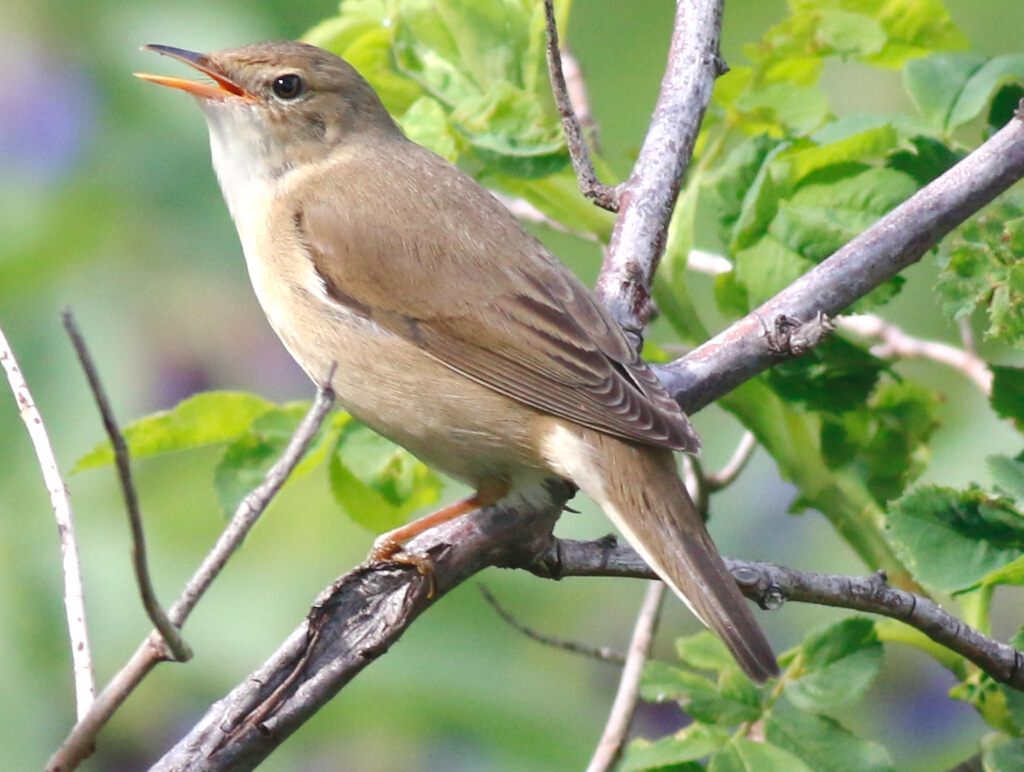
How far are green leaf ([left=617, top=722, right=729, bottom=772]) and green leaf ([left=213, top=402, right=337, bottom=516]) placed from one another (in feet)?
2.92

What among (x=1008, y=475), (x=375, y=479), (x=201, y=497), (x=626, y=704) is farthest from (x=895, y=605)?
(x=201, y=497)

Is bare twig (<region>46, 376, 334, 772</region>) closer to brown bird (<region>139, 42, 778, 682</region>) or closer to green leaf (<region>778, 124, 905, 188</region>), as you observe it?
brown bird (<region>139, 42, 778, 682</region>)

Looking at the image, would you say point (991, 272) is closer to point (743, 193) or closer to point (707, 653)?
point (743, 193)

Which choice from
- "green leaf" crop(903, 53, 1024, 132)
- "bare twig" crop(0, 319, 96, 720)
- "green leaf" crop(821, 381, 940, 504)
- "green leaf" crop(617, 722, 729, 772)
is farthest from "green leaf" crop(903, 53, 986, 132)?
"bare twig" crop(0, 319, 96, 720)

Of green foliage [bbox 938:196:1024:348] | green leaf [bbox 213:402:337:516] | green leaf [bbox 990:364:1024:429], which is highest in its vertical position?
green foliage [bbox 938:196:1024:348]

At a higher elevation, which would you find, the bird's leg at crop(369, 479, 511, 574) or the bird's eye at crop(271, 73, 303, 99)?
the bird's eye at crop(271, 73, 303, 99)

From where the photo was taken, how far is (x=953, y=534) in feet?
7.09

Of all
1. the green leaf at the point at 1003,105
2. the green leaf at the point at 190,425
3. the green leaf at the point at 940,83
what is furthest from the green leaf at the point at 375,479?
the green leaf at the point at 1003,105

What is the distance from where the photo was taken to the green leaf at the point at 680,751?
2088 mm

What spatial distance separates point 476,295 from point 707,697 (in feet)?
3.23

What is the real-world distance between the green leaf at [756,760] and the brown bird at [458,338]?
0.72 feet

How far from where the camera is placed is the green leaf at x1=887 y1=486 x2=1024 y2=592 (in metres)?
2.13

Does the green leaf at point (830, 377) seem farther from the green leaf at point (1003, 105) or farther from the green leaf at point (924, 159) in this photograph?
the green leaf at point (1003, 105)

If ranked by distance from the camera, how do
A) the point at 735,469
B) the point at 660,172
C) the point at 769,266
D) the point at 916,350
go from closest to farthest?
the point at 769,266 → the point at 660,172 → the point at 735,469 → the point at 916,350
